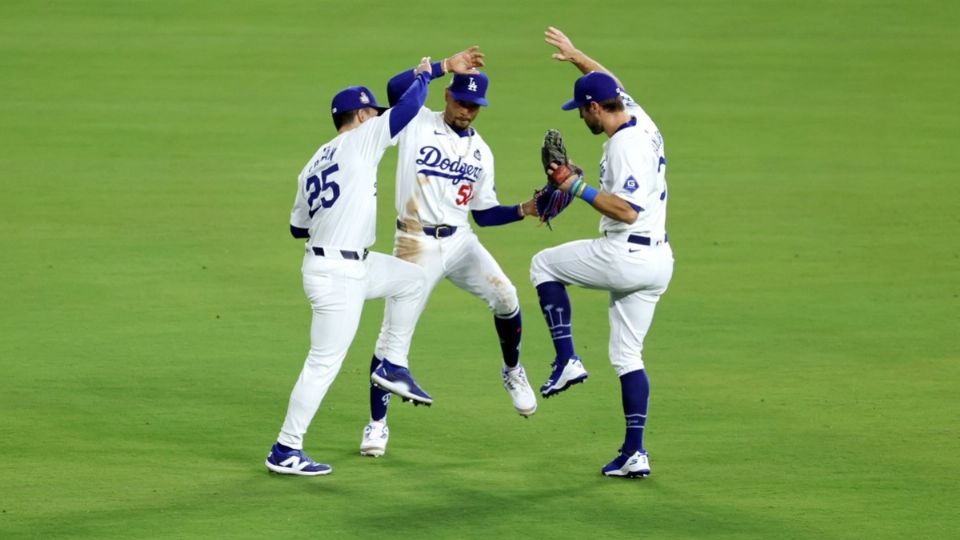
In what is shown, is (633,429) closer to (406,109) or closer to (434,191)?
(434,191)

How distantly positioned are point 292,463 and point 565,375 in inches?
65.3

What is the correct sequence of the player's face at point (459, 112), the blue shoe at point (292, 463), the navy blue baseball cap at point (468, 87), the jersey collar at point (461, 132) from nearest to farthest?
1. the blue shoe at point (292, 463)
2. the navy blue baseball cap at point (468, 87)
3. the player's face at point (459, 112)
4. the jersey collar at point (461, 132)

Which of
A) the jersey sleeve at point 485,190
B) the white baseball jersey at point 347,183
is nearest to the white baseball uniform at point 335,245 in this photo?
the white baseball jersey at point 347,183

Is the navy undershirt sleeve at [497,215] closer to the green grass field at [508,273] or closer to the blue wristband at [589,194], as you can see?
the blue wristband at [589,194]

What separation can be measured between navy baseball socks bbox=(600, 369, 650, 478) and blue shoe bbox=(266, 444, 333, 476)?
5.52 feet

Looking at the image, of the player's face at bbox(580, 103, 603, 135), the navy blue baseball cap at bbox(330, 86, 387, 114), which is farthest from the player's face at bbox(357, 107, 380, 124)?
the player's face at bbox(580, 103, 603, 135)

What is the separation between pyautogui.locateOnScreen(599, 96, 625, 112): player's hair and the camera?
827cm

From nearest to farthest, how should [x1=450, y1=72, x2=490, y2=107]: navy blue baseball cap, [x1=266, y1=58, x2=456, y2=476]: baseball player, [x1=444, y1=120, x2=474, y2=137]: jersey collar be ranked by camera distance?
[x1=266, y1=58, x2=456, y2=476]: baseball player
[x1=450, y1=72, x2=490, y2=107]: navy blue baseball cap
[x1=444, y1=120, x2=474, y2=137]: jersey collar

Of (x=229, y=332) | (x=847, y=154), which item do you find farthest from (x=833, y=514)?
(x=847, y=154)

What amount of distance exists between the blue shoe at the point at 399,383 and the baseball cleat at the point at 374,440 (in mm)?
481

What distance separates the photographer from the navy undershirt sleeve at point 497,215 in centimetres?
913

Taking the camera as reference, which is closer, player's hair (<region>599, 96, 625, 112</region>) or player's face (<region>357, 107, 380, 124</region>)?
player's hair (<region>599, 96, 625, 112</region>)

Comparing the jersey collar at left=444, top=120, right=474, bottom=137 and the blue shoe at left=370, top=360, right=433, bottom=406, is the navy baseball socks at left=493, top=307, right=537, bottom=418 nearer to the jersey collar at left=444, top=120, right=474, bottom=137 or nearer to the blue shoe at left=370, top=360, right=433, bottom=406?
the blue shoe at left=370, top=360, right=433, bottom=406

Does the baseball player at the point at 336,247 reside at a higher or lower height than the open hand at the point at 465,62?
lower
